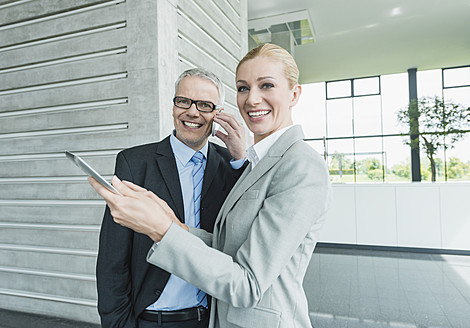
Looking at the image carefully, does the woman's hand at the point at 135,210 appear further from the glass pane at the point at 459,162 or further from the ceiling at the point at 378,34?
the glass pane at the point at 459,162

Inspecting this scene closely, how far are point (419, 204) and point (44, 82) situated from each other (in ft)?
19.4

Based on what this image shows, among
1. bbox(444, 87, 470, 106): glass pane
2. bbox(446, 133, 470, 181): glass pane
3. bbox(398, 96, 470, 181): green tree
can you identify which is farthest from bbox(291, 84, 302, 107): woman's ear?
bbox(444, 87, 470, 106): glass pane

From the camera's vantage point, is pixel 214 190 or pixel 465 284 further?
pixel 465 284

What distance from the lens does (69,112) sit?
250 centimetres

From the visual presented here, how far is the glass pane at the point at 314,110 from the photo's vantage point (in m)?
13.6

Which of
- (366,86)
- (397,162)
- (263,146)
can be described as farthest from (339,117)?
(263,146)

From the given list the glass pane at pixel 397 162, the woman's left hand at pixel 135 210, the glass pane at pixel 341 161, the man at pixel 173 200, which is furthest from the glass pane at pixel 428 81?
the woman's left hand at pixel 135 210

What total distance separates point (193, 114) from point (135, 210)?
2.55ft

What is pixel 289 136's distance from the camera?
102 centimetres

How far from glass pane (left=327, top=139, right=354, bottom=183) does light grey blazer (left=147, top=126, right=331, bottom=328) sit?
7.24 metres

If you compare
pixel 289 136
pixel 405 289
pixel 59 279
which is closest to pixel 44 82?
pixel 59 279

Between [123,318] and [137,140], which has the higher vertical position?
[137,140]

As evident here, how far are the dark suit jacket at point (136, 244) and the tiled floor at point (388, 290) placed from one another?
89.3 inches

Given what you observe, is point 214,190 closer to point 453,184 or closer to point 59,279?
point 59,279
